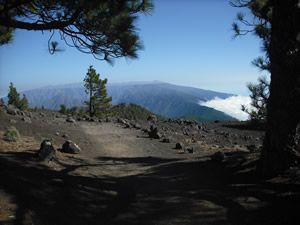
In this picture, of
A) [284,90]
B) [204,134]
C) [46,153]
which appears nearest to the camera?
[284,90]

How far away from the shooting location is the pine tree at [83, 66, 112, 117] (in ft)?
96.7

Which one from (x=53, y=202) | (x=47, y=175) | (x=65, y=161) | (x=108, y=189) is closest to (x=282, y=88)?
(x=108, y=189)

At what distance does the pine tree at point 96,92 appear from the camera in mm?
29484

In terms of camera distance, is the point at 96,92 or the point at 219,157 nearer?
the point at 219,157

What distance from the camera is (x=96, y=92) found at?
Result: 30609mm

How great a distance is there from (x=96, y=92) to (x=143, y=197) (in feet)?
91.6

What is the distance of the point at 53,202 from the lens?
11.0 feet

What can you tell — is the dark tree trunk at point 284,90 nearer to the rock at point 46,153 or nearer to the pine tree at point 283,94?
the pine tree at point 283,94

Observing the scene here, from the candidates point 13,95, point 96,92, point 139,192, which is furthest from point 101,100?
point 139,192

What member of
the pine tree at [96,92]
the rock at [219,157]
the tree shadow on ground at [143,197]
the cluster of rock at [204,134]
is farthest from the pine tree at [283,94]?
the pine tree at [96,92]

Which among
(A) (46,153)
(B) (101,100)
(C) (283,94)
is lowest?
(A) (46,153)

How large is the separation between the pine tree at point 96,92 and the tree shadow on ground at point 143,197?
82.5 feet

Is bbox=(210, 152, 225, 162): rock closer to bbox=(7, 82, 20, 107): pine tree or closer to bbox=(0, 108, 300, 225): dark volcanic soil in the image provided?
bbox=(0, 108, 300, 225): dark volcanic soil

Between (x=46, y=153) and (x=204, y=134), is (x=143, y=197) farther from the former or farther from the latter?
(x=204, y=134)
